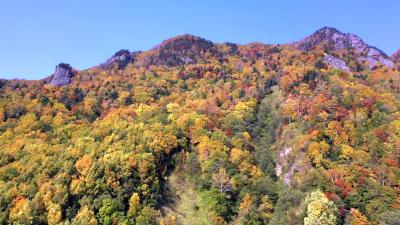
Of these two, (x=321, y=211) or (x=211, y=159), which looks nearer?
(x=321, y=211)

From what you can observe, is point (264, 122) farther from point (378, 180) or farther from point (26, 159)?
point (26, 159)

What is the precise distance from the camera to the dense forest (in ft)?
310

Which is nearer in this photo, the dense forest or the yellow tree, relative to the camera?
the yellow tree

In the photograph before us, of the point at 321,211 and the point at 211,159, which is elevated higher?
the point at 211,159

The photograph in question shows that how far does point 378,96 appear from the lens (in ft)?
441

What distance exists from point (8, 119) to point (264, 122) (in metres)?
95.3

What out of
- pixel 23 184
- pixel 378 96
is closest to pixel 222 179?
pixel 23 184

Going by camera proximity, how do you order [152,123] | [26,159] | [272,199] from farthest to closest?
1. [152,123]
2. [26,159]
3. [272,199]

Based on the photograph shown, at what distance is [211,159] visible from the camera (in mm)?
115625

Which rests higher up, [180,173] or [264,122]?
[264,122]

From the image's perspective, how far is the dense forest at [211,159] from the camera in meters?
94.6

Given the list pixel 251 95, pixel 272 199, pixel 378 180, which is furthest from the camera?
pixel 251 95

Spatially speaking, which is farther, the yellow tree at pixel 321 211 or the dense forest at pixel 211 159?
the dense forest at pixel 211 159

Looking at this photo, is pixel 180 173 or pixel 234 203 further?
pixel 180 173
